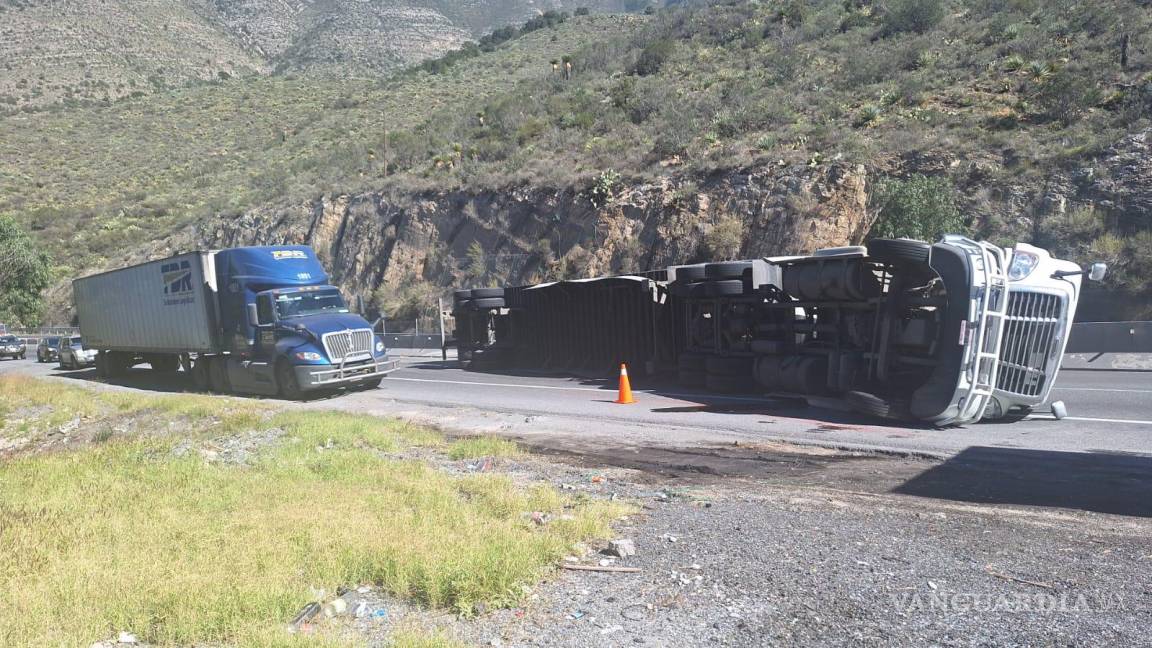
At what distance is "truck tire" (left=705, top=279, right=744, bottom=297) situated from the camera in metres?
14.4

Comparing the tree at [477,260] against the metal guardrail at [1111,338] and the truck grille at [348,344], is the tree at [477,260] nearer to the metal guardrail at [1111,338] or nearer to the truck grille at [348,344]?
the truck grille at [348,344]

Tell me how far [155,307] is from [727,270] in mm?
15068

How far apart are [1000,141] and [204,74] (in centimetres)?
8502

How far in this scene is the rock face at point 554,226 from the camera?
28.4 m

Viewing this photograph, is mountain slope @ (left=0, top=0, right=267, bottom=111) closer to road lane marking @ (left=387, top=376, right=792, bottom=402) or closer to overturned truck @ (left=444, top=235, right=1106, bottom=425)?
road lane marking @ (left=387, top=376, right=792, bottom=402)

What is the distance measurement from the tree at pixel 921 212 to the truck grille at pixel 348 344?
631 inches

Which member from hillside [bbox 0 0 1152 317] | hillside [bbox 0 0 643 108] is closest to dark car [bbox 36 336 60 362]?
hillside [bbox 0 0 1152 317]

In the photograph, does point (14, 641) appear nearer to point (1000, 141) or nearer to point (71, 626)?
point (71, 626)

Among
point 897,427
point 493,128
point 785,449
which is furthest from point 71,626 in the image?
point 493,128

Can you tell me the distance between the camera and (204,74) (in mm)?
88562

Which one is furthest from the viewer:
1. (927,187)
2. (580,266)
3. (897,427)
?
(580,266)

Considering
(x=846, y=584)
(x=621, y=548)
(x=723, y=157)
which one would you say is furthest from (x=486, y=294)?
(x=846, y=584)

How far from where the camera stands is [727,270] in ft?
48.5

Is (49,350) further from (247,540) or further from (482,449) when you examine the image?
(247,540)
